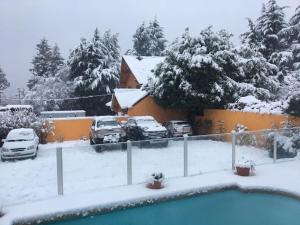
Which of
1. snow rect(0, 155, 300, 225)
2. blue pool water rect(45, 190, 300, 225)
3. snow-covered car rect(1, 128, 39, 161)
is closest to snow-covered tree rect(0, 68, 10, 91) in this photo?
snow-covered car rect(1, 128, 39, 161)

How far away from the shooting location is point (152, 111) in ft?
86.0

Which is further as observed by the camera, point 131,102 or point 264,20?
point 264,20

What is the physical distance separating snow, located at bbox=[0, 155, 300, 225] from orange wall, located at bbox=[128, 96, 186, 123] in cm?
1330

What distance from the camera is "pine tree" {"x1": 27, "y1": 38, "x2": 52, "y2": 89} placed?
54.8 metres

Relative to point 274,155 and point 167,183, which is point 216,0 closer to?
point 274,155

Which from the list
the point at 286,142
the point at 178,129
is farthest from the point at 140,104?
the point at 286,142

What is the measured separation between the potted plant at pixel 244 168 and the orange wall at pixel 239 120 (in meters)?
5.48

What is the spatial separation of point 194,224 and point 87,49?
30993mm

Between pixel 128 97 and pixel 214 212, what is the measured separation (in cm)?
1815

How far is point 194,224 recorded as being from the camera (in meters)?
9.38

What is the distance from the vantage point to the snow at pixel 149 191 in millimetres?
9391

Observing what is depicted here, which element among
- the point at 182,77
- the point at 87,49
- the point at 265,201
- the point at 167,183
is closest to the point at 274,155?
the point at 265,201

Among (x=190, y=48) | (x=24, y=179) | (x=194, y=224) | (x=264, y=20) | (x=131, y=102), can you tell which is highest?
(x=264, y=20)

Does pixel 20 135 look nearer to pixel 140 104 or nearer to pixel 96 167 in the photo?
pixel 96 167
